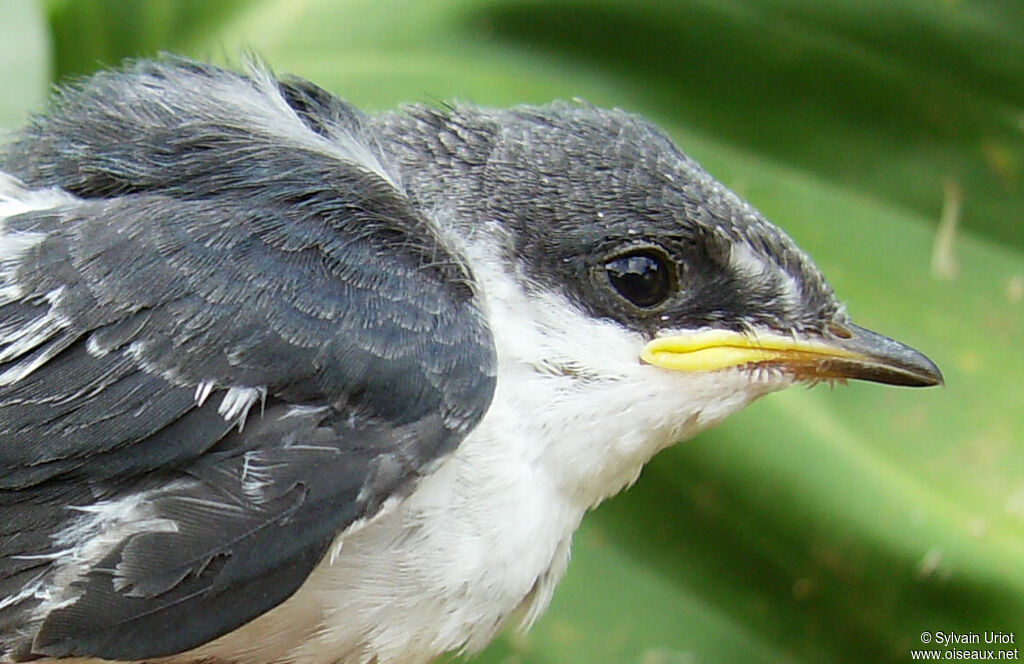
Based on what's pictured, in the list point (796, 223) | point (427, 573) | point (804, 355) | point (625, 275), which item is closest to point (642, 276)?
point (625, 275)

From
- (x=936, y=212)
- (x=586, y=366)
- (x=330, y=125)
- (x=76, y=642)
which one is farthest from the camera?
(x=936, y=212)

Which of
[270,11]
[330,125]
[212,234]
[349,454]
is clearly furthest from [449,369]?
[270,11]

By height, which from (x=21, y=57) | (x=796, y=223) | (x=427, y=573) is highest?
(x=796, y=223)

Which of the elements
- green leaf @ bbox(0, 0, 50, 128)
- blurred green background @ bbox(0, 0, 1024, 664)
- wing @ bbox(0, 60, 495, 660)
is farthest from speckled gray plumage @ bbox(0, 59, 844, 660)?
blurred green background @ bbox(0, 0, 1024, 664)

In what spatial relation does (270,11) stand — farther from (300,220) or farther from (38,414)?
(38,414)

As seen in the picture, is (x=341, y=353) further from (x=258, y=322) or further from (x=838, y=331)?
(x=838, y=331)

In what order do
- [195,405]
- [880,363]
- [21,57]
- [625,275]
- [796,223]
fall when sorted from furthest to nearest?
[796,223], [21,57], [880,363], [625,275], [195,405]

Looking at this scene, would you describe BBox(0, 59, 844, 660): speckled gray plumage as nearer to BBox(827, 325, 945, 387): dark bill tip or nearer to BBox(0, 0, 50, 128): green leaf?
BBox(827, 325, 945, 387): dark bill tip
